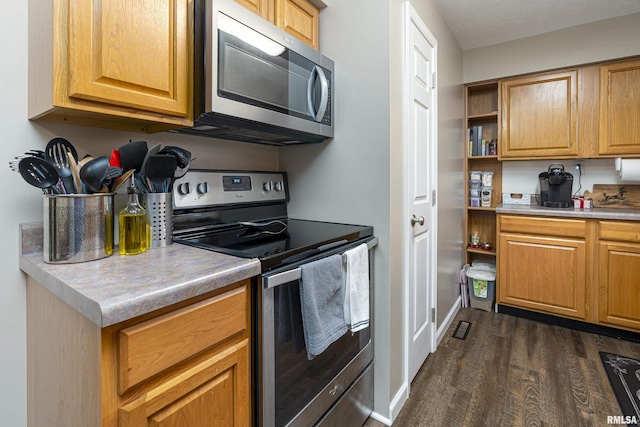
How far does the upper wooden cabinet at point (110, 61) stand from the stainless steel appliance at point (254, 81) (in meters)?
0.07

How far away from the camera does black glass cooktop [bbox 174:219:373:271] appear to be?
39.0 inches

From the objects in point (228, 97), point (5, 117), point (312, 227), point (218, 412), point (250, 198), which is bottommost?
point (218, 412)

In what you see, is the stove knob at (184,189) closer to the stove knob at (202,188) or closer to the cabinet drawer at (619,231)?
the stove knob at (202,188)

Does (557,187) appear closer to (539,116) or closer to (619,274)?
(539,116)

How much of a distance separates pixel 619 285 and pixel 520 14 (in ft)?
6.98

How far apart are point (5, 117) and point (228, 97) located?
65 centimetres

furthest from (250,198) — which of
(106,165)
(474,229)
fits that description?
(474,229)

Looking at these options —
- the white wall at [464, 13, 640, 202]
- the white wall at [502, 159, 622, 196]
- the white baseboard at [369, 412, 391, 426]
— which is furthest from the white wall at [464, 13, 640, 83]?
the white baseboard at [369, 412, 391, 426]

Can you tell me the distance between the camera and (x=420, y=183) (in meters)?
1.86

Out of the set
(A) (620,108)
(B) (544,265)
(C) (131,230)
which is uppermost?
(A) (620,108)

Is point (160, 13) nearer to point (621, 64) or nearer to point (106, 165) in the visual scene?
point (106, 165)

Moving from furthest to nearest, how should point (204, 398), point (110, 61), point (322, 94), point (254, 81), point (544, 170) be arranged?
point (544, 170) → point (322, 94) → point (254, 81) → point (110, 61) → point (204, 398)

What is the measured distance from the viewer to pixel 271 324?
36.9 inches

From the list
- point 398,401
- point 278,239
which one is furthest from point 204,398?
point 398,401
